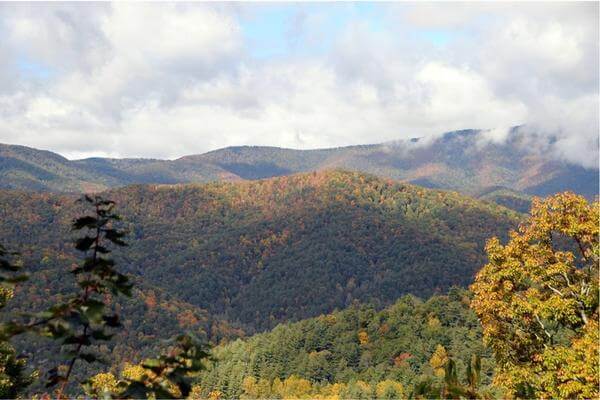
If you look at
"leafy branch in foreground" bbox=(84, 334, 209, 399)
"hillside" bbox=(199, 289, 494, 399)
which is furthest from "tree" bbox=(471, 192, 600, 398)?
"hillside" bbox=(199, 289, 494, 399)

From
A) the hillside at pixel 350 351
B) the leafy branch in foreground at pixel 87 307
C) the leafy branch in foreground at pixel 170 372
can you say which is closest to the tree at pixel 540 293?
the leafy branch in foreground at pixel 170 372

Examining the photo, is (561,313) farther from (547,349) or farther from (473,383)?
(473,383)

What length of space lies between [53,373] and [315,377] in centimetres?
15744

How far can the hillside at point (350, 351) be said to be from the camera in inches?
5536

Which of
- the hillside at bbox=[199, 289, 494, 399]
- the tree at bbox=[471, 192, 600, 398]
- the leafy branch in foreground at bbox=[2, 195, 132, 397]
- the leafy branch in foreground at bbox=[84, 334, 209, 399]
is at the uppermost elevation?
the leafy branch in foreground at bbox=[2, 195, 132, 397]

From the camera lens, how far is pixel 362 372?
15262cm

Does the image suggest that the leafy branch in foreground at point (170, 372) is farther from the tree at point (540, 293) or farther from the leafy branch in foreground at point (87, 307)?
the tree at point (540, 293)

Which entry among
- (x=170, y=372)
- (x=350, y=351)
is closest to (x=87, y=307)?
(x=170, y=372)

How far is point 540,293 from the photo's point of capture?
22250 mm

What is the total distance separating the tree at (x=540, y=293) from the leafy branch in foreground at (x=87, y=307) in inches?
717

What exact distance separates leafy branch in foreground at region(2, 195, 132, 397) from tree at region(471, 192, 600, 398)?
59.7 feet

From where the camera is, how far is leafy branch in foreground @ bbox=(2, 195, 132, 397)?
5.85 meters

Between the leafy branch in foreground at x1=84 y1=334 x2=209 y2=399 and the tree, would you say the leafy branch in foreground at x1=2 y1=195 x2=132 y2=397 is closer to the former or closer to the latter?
the leafy branch in foreground at x1=84 y1=334 x2=209 y2=399

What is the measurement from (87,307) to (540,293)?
2082 cm
